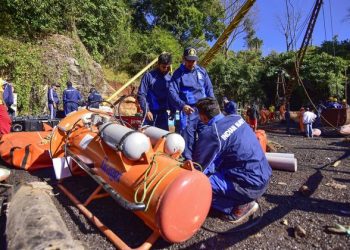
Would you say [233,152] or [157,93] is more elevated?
[157,93]

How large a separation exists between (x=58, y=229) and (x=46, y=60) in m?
13.7

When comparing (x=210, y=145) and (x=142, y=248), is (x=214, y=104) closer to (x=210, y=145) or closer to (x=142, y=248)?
(x=210, y=145)

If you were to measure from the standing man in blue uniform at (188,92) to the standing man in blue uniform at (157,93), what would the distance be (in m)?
0.34

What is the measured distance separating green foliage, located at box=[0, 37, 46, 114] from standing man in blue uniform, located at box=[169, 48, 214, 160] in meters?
10.7

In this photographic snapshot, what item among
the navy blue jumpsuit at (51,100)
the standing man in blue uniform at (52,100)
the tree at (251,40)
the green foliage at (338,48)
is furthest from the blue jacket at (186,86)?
the tree at (251,40)

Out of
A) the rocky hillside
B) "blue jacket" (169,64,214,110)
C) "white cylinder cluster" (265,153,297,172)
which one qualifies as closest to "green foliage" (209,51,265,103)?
the rocky hillside

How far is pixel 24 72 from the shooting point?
13852mm

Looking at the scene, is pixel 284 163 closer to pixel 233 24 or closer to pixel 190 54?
pixel 190 54

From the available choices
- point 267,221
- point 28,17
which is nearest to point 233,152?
point 267,221

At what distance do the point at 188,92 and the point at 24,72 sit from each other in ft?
36.3

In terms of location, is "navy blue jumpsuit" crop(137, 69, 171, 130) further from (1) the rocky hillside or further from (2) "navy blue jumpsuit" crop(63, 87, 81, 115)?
(1) the rocky hillside

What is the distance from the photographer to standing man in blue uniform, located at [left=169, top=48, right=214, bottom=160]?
4.78 meters

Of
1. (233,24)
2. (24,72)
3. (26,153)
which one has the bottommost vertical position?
(26,153)

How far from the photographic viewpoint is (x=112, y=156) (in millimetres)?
3516
